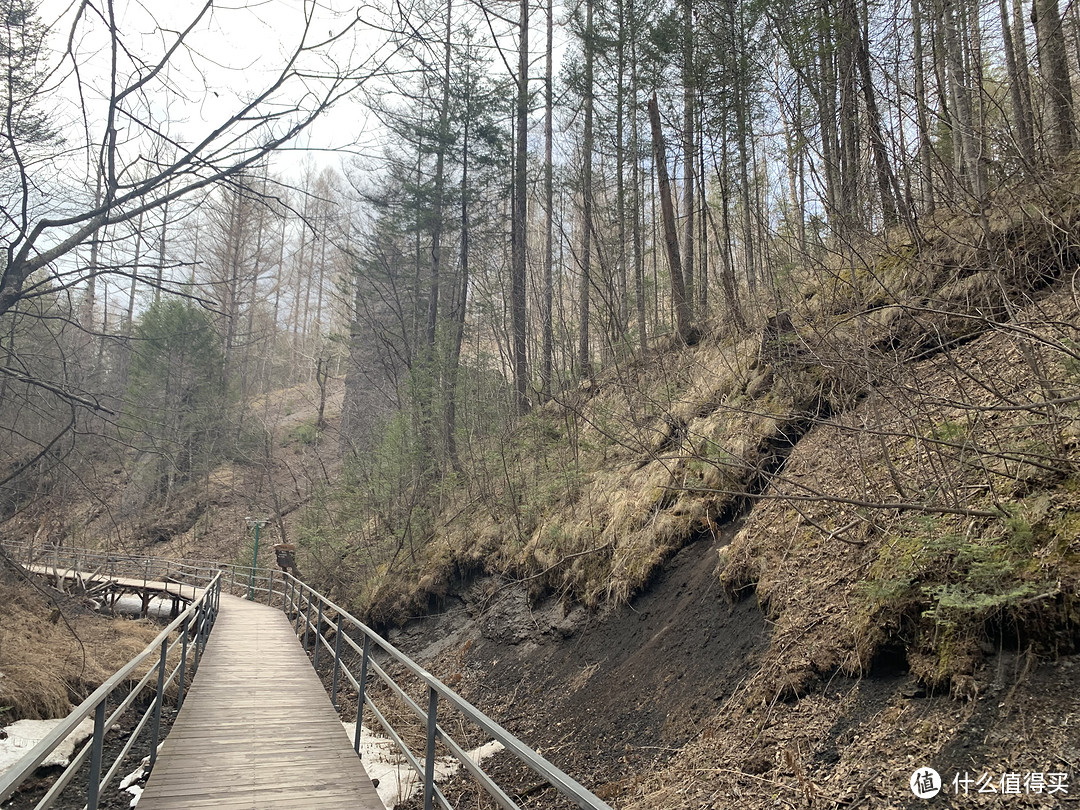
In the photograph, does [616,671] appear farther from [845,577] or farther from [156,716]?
[156,716]

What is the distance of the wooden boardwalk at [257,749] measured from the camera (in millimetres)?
4355

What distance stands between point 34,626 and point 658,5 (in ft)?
60.2

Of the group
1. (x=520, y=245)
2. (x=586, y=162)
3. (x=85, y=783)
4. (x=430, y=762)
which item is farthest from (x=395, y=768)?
(x=586, y=162)

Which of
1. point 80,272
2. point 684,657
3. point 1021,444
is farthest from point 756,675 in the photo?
point 80,272

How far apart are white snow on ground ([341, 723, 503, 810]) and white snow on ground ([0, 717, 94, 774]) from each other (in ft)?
11.7

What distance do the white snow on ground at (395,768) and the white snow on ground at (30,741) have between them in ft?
11.7

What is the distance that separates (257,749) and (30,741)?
5067 millimetres

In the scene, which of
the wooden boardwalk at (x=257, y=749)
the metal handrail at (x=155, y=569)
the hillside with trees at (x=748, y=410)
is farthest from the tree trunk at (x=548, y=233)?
the metal handrail at (x=155, y=569)

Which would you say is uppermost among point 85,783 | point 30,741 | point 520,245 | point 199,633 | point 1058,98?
point 520,245

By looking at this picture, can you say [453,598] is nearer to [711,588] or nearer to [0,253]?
[711,588]

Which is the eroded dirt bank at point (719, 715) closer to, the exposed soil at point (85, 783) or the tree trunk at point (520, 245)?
the exposed soil at point (85, 783)

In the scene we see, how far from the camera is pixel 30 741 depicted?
320 inches

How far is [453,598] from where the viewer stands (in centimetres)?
1214

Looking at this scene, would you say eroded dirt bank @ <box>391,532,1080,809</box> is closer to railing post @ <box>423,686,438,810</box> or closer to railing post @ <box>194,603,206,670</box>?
railing post @ <box>423,686,438,810</box>
